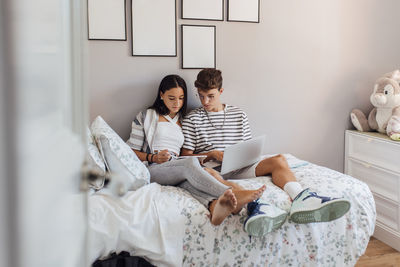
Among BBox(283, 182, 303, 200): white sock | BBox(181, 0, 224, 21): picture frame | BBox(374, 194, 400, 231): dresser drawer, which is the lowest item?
BBox(374, 194, 400, 231): dresser drawer

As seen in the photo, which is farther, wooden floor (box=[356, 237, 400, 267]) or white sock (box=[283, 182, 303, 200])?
wooden floor (box=[356, 237, 400, 267])

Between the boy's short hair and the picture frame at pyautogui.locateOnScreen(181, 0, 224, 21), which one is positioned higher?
the picture frame at pyautogui.locateOnScreen(181, 0, 224, 21)

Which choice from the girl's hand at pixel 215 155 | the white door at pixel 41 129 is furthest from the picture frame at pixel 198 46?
the white door at pixel 41 129

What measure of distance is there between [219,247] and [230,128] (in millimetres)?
911

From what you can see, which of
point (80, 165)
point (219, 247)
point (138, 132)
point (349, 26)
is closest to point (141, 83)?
point (138, 132)

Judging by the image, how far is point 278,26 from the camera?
2.56 metres

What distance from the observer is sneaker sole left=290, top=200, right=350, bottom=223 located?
1.51 metres

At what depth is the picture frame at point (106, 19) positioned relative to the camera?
2.19 m

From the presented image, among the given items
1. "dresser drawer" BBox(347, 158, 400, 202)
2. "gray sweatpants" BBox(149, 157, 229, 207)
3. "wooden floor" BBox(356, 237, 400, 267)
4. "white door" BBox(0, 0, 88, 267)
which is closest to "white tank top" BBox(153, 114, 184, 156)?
"gray sweatpants" BBox(149, 157, 229, 207)

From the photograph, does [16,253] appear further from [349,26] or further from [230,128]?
[349,26]

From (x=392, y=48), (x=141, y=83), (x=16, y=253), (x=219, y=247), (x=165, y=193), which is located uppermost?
(x=392, y=48)

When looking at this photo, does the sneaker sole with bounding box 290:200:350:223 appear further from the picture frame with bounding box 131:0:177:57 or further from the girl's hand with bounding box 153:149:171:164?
the picture frame with bounding box 131:0:177:57

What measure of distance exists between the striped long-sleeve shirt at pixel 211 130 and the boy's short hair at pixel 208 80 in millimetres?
172

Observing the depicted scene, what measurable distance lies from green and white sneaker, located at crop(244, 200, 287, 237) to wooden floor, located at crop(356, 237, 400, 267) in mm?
847
